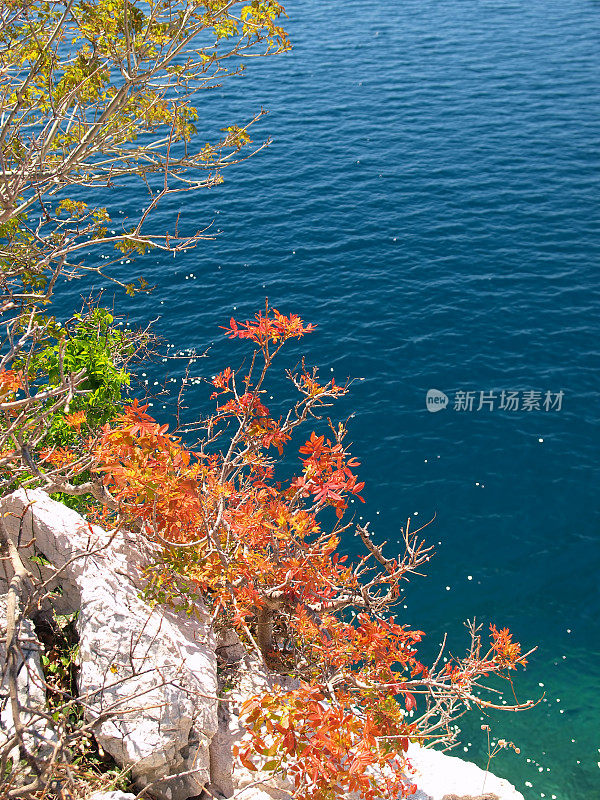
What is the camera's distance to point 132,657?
863 cm

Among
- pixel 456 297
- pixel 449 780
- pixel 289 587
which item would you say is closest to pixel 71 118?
pixel 289 587

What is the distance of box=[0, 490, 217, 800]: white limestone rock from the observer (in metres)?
9.15

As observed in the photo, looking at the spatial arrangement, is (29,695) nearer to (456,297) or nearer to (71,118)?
(71,118)

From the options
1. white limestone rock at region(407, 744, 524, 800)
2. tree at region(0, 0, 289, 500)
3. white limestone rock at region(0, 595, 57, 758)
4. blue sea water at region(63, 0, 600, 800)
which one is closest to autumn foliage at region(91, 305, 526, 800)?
white limestone rock at region(407, 744, 524, 800)

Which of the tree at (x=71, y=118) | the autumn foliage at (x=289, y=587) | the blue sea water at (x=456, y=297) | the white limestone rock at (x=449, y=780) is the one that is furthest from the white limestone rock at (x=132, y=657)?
the blue sea water at (x=456, y=297)

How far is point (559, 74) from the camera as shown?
52500 millimetres

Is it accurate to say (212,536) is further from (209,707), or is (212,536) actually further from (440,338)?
(440,338)

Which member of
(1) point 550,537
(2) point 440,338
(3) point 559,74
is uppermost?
(3) point 559,74

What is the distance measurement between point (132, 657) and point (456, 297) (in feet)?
82.4

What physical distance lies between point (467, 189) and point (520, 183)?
332cm

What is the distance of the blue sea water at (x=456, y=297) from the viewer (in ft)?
60.7

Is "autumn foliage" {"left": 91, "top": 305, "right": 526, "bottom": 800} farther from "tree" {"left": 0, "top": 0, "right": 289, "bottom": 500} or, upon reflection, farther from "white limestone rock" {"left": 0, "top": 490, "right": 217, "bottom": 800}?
A: "tree" {"left": 0, "top": 0, "right": 289, "bottom": 500}

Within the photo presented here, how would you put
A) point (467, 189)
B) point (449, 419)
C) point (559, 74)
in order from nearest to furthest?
point (449, 419) < point (467, 189) < point (559, 74)

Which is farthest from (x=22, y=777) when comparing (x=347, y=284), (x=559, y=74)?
(x=559, y=74)
